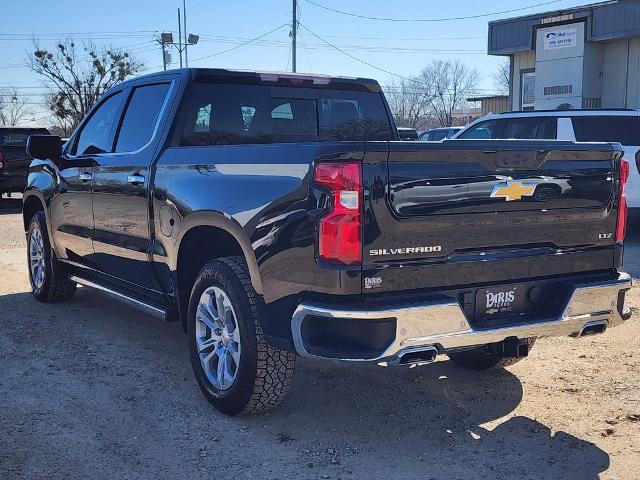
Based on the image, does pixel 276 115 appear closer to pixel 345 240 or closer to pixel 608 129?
pixel 345 240

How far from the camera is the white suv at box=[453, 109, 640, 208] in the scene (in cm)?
980

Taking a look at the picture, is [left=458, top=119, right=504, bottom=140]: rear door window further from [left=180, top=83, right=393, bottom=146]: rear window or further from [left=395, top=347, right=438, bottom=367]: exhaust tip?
[left=395, top=347, right=438, bottom=367]: exhaust tip

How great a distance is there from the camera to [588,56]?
18953 millimetres

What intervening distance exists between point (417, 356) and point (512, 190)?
0.96 meters

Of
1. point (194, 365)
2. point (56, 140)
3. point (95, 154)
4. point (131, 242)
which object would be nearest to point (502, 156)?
point (194, 365)

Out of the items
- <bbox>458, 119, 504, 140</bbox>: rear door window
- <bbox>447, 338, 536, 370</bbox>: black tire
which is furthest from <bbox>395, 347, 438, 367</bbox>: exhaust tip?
<bbox>458, 119, 504, 140</bbox>: rear door window

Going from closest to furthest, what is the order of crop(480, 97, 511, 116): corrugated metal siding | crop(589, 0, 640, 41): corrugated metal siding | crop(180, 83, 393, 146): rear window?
crop(180, 83, 393, 146): rear window, crop(589, 0, 640, 41): corrugated metal siding, crop(480, 97, 511, 116): corrugated metal siding

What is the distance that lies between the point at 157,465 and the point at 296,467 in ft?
2.20

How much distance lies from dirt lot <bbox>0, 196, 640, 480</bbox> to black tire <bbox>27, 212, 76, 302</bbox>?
0.98m

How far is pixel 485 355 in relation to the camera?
4766mm

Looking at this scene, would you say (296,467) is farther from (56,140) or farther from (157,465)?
(56,140)

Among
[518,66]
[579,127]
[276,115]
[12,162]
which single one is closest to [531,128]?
[579,127]

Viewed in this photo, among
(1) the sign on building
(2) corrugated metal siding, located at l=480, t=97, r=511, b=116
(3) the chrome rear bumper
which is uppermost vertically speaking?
(1) the sign on building

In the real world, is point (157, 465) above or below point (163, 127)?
below
